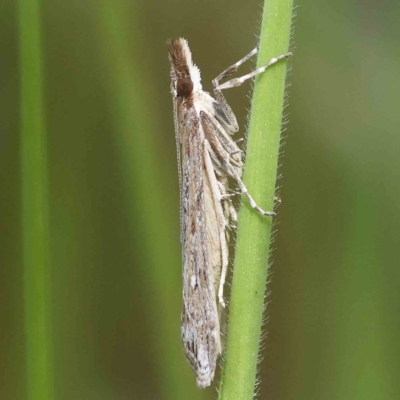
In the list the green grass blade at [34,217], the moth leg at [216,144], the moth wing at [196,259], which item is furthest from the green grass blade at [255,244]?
the green grass blade at [34,217]

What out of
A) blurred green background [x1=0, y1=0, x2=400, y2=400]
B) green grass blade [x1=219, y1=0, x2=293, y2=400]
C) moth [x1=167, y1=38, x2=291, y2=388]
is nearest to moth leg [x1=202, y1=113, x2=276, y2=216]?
moth [x1=167, y1=38, x2=291, y2=388]

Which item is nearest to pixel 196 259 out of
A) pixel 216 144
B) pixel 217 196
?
pixel 217 196

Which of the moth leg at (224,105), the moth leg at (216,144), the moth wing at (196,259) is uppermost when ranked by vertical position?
the moth leg at (224,105)

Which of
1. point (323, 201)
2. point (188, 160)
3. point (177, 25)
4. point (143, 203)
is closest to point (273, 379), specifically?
point (323, 201)

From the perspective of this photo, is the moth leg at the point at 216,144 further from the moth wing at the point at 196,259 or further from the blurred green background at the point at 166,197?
the blurred green background at the point at 166,197

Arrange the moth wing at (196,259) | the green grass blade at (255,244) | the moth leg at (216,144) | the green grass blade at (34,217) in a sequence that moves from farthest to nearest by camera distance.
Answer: the green grass blade at (34,217)
the moth leg at (216,144)
the moth wing at (196,259)
the green grass blade at (255,244)

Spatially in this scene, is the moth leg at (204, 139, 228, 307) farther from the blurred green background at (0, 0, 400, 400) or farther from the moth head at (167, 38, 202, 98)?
the blurred green background at (0, 0, 400, 400)

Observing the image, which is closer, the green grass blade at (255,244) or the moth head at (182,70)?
the green grass blade at (255,244)

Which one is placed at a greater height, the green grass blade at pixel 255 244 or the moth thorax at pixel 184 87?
the moth thorax at pixel 184 87

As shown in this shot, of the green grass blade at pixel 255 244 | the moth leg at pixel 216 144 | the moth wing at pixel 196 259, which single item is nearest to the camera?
the green grass blade at pixel 255 244
